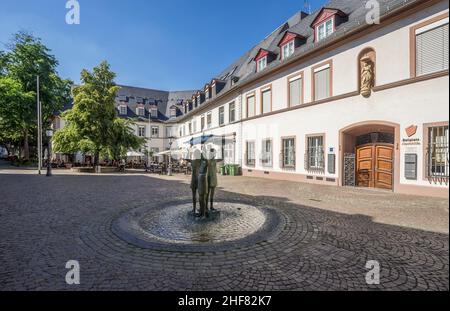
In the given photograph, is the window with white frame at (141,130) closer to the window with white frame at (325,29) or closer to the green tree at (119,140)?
the green tree at (119,140)

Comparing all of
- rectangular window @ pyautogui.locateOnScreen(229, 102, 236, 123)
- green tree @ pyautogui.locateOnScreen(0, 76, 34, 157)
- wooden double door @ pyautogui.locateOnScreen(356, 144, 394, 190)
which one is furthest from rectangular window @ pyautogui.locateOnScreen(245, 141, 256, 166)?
green tree @ pyautogui.locateOnScreen(0, 76, 34, 157)

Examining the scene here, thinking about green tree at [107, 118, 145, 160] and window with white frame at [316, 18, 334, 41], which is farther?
green tree at [107, 118, 145, 160]

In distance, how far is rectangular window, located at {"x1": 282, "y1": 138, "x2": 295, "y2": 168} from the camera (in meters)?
16.1

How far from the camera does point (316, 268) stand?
3723 millimetres

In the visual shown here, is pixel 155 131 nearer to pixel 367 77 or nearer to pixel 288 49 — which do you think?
pixel 288 49

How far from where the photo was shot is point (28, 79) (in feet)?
98.7

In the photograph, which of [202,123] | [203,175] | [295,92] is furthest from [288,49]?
[202,123]

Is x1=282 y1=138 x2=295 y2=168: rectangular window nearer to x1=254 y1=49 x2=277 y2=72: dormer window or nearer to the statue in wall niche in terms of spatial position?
the statue in wall niche

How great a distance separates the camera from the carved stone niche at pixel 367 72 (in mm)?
11469

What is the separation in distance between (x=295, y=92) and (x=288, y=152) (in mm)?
4019

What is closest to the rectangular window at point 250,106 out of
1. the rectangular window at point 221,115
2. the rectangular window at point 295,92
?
the rectangular window at point 295,92

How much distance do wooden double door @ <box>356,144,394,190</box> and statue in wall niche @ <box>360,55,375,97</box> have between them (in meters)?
2.81

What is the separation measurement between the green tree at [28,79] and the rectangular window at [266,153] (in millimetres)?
26866

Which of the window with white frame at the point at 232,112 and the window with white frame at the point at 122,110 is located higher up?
the window with white frame at the point at 122,110
